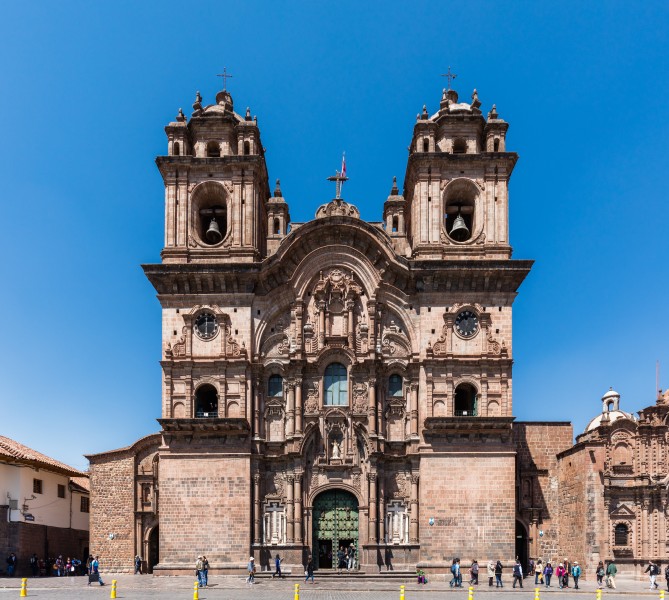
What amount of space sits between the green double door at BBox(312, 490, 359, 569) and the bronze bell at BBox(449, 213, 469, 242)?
1423 centimetres

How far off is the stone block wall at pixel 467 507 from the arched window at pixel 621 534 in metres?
5.80

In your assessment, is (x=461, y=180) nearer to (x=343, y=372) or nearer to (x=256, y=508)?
(x=343, y=372)

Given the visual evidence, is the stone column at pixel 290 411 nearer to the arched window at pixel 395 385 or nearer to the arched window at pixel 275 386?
the arched window at pixel 275 386

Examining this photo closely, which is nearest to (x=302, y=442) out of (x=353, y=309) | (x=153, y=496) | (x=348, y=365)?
(x=348, y=365)

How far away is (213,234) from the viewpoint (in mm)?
44031

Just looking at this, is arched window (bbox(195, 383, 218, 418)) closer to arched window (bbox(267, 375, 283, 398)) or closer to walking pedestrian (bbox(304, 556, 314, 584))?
arched window (bbox(267, 375, 283, 398))

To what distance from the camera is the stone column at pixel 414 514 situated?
131ft

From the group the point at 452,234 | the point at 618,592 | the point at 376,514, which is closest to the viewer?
the point at 618,592

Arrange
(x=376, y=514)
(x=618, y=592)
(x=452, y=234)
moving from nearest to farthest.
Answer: (x=618, y=592) → (x=376, y=514) → (x=452, y=234)

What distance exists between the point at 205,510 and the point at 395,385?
10941 mm

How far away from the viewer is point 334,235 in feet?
140

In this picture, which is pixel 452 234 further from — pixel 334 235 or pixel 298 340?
pixel 298 340

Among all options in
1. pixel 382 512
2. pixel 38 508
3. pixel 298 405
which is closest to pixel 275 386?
pixel 298 405

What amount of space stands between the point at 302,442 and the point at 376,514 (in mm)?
4878
